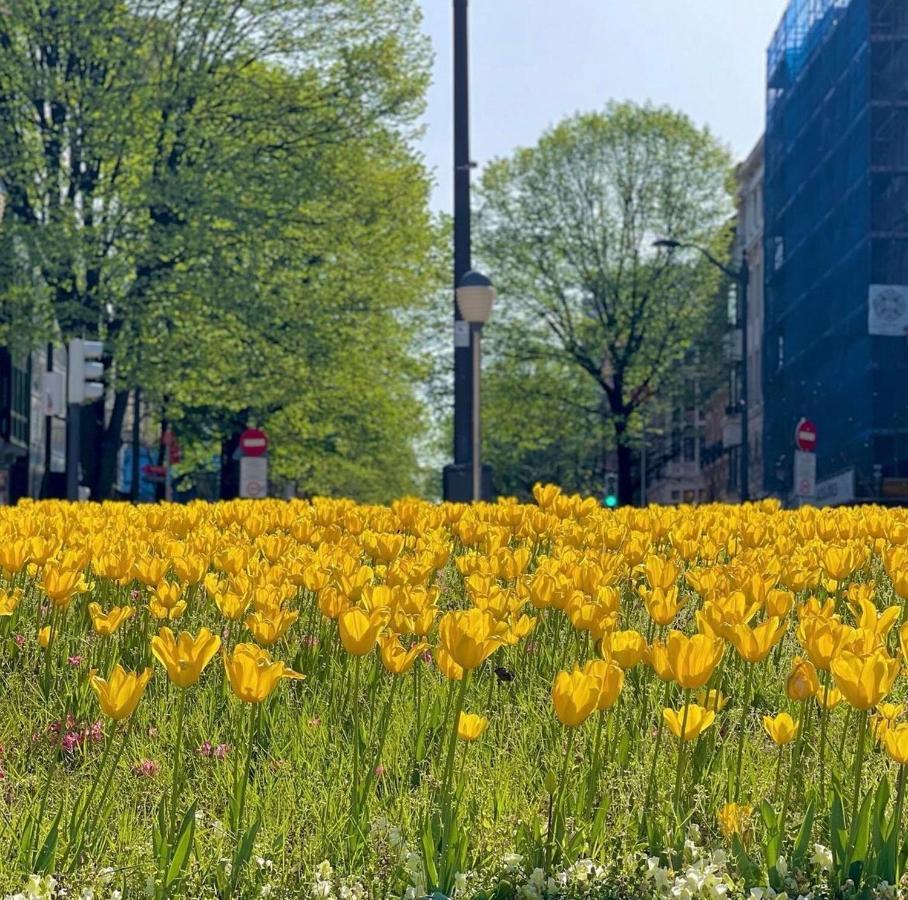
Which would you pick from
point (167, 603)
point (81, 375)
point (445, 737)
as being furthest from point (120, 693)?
point (81, 375)

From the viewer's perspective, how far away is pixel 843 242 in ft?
156

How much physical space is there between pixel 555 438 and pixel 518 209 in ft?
22.0

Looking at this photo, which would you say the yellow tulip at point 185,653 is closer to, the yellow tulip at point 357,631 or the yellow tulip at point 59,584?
the yellow tulip at point 357,631

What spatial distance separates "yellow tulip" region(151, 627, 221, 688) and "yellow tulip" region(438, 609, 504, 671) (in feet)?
1.23

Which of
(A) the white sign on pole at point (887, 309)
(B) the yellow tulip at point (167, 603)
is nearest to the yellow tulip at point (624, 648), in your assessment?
(B) the yellow tulip at point (167, 603)

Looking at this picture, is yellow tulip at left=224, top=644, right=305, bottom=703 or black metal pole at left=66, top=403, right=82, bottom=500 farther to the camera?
black metal pole at left=66, top=403, right=82, bottom=500

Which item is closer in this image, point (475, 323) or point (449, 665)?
point (449, 665)

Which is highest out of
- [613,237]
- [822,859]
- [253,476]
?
[613,237]

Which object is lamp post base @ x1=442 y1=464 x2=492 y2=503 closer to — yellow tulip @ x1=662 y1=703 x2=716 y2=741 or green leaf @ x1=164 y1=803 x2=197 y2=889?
yellow tulip @ x1=662 y1=703 x2=716 y2=741

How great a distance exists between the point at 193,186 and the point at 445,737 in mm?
23023

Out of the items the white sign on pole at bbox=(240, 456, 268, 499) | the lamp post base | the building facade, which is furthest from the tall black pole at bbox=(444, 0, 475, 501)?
the building facade

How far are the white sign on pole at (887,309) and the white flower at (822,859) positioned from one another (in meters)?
43.5

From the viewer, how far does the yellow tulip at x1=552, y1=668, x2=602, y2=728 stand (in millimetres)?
2373

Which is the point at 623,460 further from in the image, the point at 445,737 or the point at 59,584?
the point at 445,737
